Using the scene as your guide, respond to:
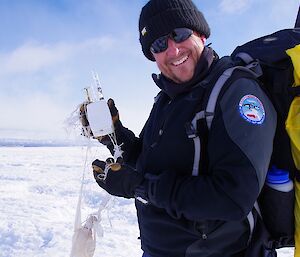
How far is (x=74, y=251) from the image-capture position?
7.39 feet

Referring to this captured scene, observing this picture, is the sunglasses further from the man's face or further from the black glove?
the black glove

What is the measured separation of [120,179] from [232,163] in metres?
0.57

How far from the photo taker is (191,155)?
1.59 m

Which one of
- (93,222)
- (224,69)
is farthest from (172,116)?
(93,222)

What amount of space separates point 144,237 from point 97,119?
77cm

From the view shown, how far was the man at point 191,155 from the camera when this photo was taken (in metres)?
1.38

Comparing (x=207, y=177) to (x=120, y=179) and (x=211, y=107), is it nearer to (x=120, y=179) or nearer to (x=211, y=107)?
(x=211, y=107)

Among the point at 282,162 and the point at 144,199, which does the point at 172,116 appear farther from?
the point at 282,162

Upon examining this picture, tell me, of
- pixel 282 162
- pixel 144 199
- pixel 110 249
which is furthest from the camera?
pixel 110 249

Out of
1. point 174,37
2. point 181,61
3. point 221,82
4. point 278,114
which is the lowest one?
point 278,114

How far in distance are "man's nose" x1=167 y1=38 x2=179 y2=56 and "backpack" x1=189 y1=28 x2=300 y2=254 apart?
0.29m

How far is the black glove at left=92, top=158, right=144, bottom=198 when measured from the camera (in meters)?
1.67

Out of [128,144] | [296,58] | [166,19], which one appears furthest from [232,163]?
[128,144]

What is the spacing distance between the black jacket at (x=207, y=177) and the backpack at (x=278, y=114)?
0.05 meters
